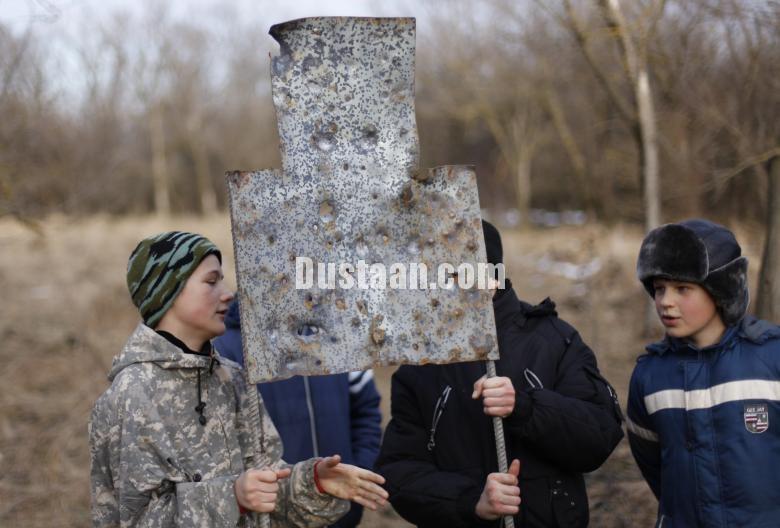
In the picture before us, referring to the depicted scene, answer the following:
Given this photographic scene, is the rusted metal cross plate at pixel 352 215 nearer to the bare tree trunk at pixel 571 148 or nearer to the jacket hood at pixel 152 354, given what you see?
the jacket hood at pixel 152 354

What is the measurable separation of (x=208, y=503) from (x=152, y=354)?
0.49 m

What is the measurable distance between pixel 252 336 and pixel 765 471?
166 cm

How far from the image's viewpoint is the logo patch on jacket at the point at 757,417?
264 cm

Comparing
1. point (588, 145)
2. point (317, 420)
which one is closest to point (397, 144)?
point (317, 420)

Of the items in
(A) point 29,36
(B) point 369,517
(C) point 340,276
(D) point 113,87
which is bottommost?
(B) point 369,517

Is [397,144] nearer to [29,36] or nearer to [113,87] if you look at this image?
[29,36]

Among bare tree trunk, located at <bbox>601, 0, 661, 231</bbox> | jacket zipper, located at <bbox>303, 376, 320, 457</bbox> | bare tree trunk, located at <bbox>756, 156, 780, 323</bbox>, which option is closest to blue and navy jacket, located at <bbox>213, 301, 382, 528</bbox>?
jacket zipper, located at <bbox>303, 376, 320, 457</bbox>

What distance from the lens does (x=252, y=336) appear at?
7.70 feet

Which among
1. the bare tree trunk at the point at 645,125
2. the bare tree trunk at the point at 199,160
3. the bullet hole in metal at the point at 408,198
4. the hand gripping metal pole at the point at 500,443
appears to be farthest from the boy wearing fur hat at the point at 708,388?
the bare tree trunk at the point at 199,160

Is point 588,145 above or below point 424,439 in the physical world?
above

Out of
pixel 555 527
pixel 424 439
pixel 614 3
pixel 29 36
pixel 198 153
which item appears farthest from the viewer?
pixel 198 153

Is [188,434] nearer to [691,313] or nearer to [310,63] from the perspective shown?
[310,63]

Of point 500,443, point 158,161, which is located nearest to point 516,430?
point 500,443

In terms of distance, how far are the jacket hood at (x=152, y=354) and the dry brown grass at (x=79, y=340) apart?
2.71 m
